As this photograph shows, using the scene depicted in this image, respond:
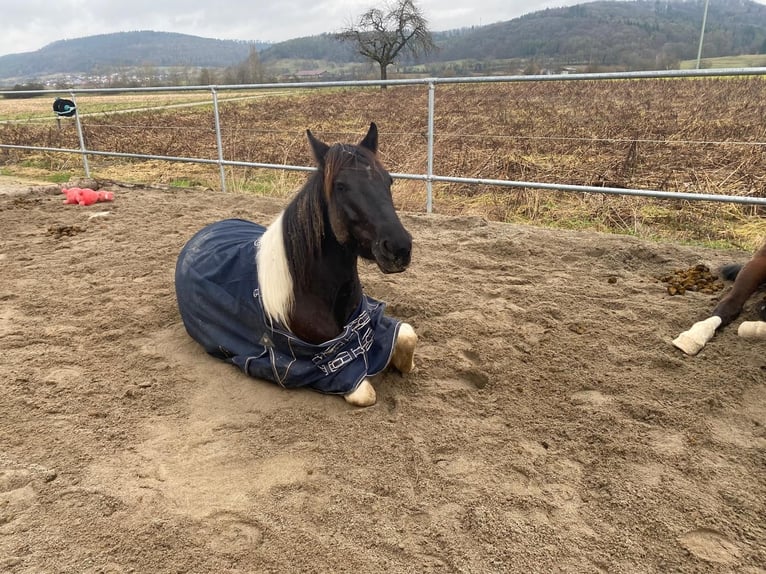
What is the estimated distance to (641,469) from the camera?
2.11 meters

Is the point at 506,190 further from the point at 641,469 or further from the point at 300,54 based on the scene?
the point at 300,54

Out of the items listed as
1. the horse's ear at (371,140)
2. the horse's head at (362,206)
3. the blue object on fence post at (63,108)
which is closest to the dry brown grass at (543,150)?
the blue object on fence post at (63,108)

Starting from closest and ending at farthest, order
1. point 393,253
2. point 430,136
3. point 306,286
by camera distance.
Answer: point 393,253
point 306,286
point 430,136

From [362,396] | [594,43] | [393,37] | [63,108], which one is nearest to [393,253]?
[362,396]

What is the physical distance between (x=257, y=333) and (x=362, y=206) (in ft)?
3.03

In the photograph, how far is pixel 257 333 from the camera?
2.66m

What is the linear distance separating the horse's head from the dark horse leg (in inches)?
88.0

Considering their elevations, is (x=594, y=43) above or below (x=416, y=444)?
above

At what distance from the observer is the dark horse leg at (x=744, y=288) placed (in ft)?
10.4

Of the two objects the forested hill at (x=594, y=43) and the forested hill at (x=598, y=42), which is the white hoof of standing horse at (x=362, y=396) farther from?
the forested hill at (x=598, y=42)

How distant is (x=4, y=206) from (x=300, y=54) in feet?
422

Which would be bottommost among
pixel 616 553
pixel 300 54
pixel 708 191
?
pixel 616 553

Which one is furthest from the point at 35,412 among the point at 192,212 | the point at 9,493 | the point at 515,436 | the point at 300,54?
the point at 300,54

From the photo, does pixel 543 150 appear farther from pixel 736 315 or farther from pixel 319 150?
pixel 319 150
